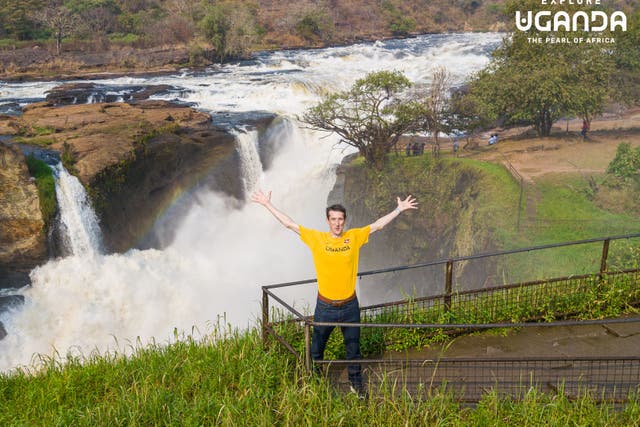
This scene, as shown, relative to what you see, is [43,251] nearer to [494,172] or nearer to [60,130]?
[60,130]

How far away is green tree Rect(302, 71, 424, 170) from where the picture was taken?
21.4 m

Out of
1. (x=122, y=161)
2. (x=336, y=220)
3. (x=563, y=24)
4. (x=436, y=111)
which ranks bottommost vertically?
(x=122, y=161)

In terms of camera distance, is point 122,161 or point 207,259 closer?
point 122,161

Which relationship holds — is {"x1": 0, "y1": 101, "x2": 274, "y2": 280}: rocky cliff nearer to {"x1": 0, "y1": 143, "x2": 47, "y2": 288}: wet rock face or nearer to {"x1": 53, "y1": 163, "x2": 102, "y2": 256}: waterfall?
{"x1": 0, "y1": 143, "x2": 47, "y2": 288}: wet rock face

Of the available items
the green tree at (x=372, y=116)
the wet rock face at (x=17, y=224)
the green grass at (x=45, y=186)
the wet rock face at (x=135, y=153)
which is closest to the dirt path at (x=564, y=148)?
the green tree at (x=372, y=116)

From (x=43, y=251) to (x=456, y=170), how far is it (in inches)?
504

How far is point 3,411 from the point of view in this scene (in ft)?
17.4

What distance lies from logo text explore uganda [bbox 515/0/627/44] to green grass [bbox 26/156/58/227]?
17.8m

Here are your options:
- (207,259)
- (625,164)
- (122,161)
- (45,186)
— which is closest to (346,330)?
(45,186)

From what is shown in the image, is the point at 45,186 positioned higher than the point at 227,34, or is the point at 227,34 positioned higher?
the point at 227,34

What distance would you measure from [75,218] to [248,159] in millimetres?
6878

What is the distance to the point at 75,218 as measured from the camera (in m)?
15.8

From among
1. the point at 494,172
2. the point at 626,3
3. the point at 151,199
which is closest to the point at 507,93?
the point at 494,172

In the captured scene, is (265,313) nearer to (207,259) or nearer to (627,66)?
(207,259)
